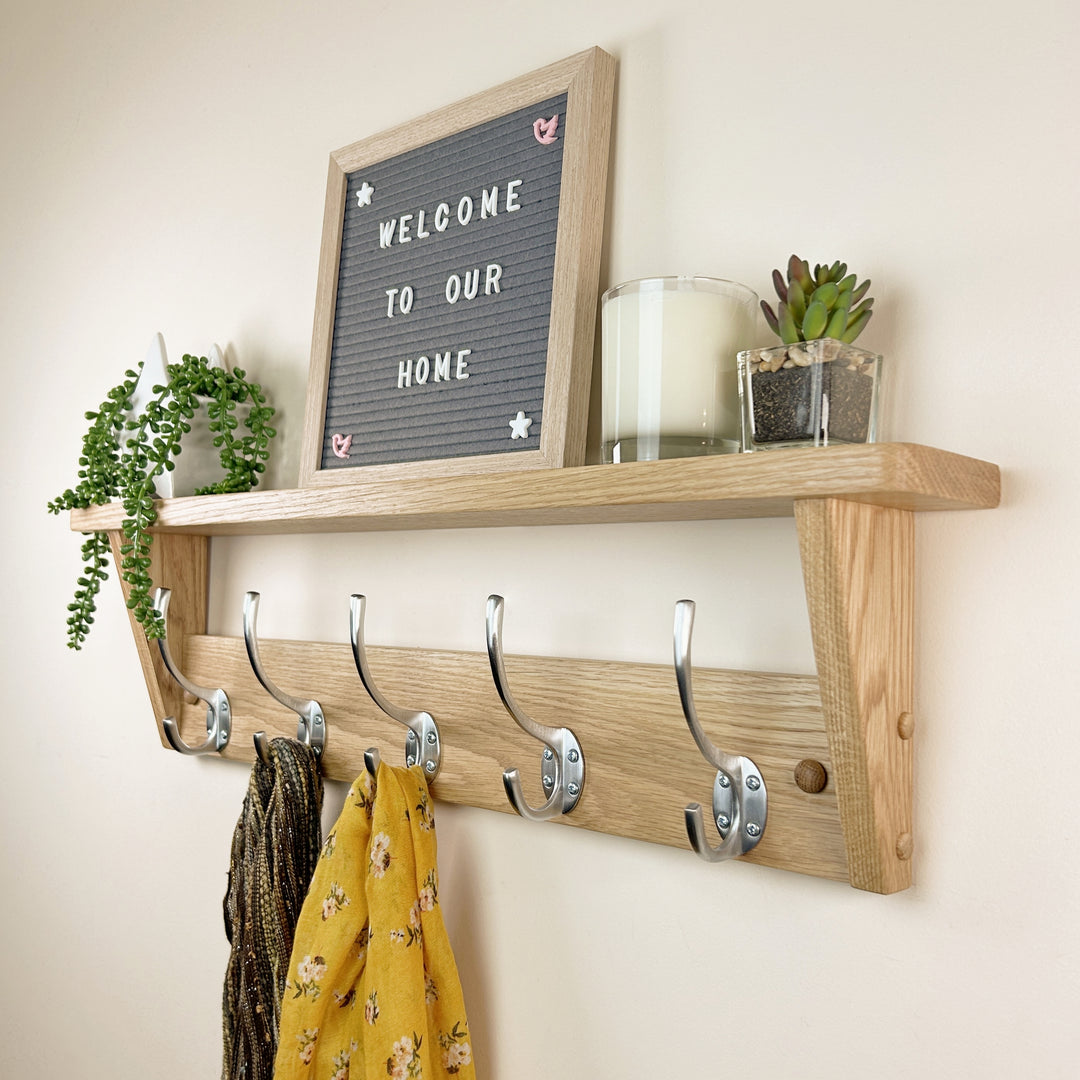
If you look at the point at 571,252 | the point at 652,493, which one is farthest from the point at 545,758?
the point at 571,252

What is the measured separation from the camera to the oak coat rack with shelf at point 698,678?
55cm

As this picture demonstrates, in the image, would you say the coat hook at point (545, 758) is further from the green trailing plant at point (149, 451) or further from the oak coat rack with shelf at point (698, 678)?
the green trailing plant at point (149, 451)

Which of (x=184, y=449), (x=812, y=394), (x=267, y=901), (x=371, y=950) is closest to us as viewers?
(x=812, y=394)

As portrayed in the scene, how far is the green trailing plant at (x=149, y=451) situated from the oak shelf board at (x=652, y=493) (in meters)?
0.10

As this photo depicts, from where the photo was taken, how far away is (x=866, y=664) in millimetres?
570

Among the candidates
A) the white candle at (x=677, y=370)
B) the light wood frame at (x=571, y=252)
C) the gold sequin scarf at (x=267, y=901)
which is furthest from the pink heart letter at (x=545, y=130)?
the gold sequin scarf at (x=267, y=901)

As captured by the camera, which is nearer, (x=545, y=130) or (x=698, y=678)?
(x=698, y=678)

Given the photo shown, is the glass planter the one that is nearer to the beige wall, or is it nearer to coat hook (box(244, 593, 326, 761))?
the beige wall

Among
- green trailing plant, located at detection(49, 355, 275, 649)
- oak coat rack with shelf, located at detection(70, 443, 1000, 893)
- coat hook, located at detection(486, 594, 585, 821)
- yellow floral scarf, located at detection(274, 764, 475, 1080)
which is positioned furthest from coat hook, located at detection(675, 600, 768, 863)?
green trailing plant, located at detection(49, 355, 275, 649)

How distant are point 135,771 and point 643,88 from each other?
94 cm

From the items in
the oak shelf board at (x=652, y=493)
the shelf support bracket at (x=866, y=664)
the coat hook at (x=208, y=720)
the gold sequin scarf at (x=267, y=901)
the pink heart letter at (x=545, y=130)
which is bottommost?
the gold sequin scarf at (x=267, y=901)

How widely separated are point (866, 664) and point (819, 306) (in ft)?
0.67

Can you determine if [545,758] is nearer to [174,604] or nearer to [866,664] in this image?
[866,664]

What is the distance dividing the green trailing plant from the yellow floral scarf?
30 cm
